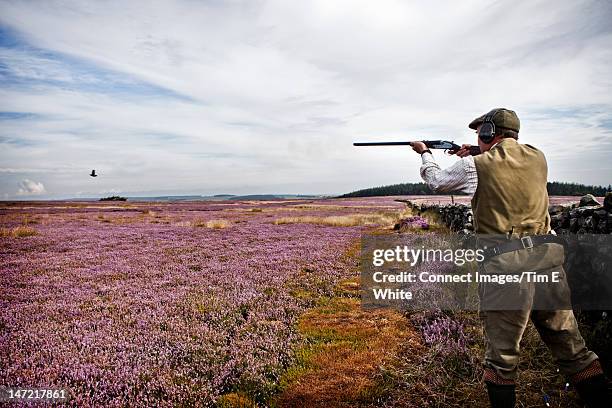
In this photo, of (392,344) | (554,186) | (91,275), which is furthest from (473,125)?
(554,186)

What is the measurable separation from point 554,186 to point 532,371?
83.3 m

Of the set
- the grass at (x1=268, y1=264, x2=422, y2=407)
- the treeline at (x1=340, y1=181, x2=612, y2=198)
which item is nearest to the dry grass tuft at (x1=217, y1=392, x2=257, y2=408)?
the grass at (x1=268, y1=264, x2=422, y2=407)

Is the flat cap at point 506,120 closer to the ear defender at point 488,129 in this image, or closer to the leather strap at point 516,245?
the ear defender at point 488,129

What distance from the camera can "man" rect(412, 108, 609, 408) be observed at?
3.10 m

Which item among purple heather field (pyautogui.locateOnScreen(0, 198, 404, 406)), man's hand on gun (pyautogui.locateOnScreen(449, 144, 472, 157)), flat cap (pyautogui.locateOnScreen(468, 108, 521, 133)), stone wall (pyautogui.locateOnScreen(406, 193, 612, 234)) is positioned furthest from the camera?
stone wall (pyautogui.locateOnScreen(406, 193, 612, 234))

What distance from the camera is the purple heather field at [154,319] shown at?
449 cm

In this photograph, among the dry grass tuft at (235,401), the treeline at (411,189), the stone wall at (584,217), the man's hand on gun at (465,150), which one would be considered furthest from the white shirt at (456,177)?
the treeline at (411,189)

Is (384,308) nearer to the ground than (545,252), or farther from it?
nearer to the ground

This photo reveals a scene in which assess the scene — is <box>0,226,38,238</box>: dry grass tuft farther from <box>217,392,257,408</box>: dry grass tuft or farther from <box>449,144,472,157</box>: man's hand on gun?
<box>449,144,472,157</box>: man's hand on gun

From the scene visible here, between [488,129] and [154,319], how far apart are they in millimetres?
6462

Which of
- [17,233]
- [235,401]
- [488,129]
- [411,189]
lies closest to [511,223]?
[488,129]

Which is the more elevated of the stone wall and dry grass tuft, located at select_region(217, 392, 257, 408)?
the stone wall

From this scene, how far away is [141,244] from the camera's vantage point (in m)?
17.1

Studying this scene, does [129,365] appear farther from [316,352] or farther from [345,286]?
[345,286]
